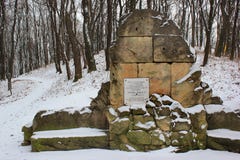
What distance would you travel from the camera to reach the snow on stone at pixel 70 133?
684 centimetres

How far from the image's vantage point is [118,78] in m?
6.88

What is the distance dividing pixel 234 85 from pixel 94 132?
32.0 ft

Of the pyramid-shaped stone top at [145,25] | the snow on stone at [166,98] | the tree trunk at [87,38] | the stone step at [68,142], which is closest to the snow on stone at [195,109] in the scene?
the snow on stone at [166,98]

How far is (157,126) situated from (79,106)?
4347 mm

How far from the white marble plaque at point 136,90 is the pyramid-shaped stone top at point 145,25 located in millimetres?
1014

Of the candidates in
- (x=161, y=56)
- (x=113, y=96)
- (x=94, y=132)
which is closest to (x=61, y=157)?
(x=94, y=132)

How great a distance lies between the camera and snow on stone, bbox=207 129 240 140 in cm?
657

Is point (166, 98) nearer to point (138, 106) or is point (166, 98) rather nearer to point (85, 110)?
point (138, 106)

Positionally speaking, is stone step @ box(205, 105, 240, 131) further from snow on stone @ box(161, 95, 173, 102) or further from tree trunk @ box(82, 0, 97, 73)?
tree trunk @ box(82, 0, 97, 73)

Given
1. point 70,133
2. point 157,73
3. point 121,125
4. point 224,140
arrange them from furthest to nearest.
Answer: point 70,133 < point 157,73 < point 121,125 < point 224,140

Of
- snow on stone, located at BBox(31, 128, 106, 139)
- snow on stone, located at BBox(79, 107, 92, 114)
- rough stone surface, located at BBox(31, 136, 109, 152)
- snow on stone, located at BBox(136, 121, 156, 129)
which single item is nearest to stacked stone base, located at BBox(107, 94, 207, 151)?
snow on stone, located at BBox(136, 121, 156, 129)

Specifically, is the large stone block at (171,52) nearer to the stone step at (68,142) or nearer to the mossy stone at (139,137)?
the mossy stone at (139,137)

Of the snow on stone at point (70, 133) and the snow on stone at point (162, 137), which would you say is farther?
the snow on stone at point (70, 133)

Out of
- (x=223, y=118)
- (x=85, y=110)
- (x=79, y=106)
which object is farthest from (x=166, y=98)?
(x=79, y=106)
